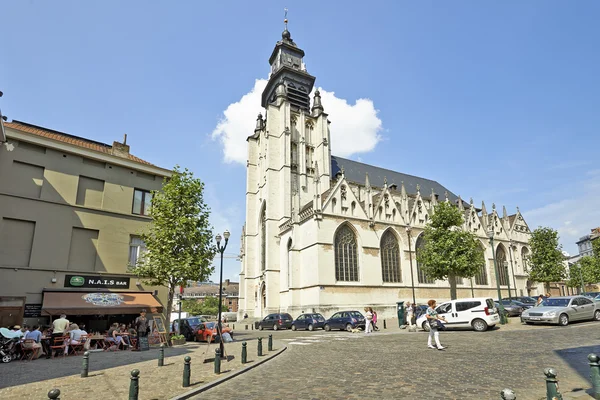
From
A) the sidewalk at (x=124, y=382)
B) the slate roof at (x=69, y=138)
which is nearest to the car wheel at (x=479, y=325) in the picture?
the sidewalk at (x=124, y=382)

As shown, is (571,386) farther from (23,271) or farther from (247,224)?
(247,224)

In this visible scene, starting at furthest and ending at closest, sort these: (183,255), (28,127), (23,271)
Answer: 1. (28,127)
2. (183,255)
3. (23,271)

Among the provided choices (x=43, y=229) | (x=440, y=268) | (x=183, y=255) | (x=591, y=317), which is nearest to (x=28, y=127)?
(x=43, y=229)

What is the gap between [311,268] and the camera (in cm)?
3231

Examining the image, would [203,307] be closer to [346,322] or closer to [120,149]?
[346,322]

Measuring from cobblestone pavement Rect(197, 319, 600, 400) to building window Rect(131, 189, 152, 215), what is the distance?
13.3 metres

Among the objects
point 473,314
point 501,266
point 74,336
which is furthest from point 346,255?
point 501,266

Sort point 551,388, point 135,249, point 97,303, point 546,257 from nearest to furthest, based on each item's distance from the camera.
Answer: point 551,388 < point 97,303 < point 135,249 < point 546,257

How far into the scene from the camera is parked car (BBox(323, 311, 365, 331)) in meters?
22.9

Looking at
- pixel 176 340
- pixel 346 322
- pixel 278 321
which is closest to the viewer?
pixel 176 340

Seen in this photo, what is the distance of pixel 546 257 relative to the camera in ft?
136

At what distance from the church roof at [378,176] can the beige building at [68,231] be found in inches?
1210

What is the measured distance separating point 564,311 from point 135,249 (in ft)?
77.0

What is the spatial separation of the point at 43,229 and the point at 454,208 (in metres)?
27.5
